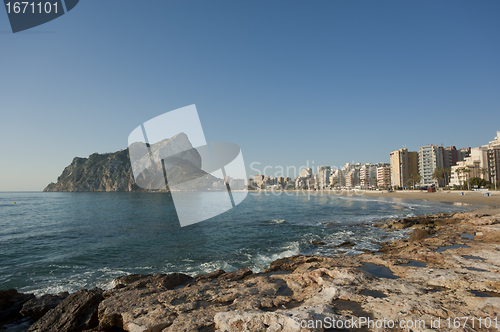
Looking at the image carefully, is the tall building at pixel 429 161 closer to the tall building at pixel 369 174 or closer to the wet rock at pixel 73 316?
the tall building at pixel 369 174

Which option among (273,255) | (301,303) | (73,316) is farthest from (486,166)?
(73,316)

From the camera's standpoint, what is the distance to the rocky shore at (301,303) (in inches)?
148

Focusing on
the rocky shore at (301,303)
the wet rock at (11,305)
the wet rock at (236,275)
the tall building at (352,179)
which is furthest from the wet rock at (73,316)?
the tall building at (352,179)

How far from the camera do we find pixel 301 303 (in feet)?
15.7

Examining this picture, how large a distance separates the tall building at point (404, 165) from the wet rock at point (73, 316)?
126 m

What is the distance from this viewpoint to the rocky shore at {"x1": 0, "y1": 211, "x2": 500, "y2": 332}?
3760 millimetres

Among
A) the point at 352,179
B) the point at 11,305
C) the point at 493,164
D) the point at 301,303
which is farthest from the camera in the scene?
the point at 352,179

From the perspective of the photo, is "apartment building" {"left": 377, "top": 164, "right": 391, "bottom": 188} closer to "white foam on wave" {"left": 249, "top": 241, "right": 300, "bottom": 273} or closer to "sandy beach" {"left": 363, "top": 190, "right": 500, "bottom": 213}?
"sandy beach" {"left": 363, "top": 190, "right": 500, "bottom": 213}

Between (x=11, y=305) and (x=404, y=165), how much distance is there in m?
129

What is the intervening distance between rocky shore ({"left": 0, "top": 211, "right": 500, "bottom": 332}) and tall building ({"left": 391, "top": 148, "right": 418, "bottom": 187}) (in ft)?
386

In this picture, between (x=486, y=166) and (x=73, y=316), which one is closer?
(x=73, y=316)

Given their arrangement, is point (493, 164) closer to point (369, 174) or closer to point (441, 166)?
point (441, 166)

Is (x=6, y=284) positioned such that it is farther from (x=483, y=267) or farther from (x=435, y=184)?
(x=435, y=184)

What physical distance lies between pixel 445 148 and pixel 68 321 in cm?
14395
